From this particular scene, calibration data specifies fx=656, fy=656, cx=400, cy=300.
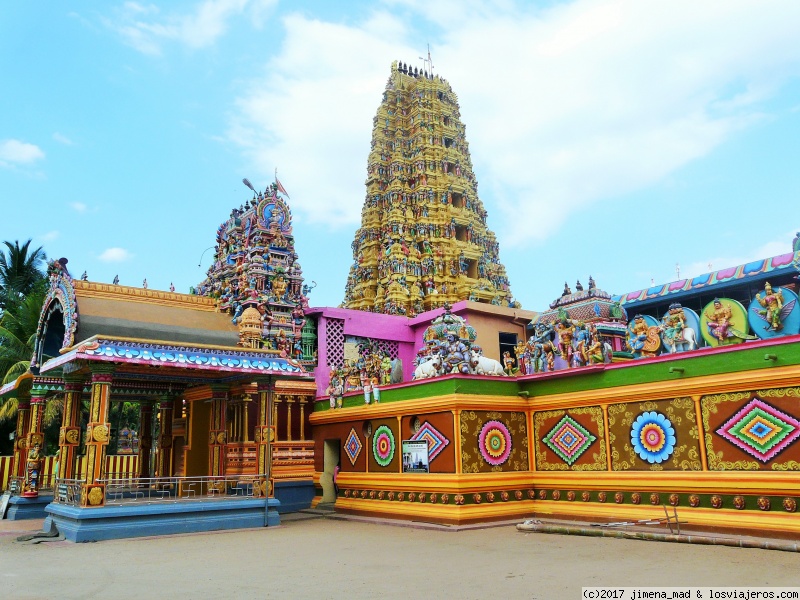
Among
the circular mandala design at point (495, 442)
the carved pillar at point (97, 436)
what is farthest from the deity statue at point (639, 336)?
the carved pillar at point (97, 436)

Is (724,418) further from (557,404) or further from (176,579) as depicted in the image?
(176,579)

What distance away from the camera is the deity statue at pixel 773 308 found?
1244 cm

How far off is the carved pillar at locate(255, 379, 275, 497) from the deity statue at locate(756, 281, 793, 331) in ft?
35.8

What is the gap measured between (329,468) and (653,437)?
408 inches

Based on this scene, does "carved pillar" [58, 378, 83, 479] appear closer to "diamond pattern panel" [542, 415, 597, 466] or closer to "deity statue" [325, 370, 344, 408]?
"deity statue" [325, 370, 344, 408]

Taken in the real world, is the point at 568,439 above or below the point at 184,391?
below

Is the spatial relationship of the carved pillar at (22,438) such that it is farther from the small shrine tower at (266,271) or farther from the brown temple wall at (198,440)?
the small shrine tower at (266,271)

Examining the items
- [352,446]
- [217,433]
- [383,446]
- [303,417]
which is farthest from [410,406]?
[303,417]

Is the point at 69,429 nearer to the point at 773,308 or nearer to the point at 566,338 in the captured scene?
the point at 566,338

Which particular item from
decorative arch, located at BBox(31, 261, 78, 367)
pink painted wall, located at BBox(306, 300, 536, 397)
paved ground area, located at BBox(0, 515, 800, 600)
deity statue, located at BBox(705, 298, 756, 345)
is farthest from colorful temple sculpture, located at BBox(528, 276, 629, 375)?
decorative arch, located at BBox(31, 261, 78, 367)

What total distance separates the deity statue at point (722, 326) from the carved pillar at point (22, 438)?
18351mm

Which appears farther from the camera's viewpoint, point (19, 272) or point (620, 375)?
point (19, 272)

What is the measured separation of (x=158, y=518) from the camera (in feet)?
44.4

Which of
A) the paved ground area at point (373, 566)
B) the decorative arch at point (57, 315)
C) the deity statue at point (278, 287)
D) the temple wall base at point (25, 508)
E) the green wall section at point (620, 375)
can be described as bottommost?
the paved ground area at point (373, 566)
